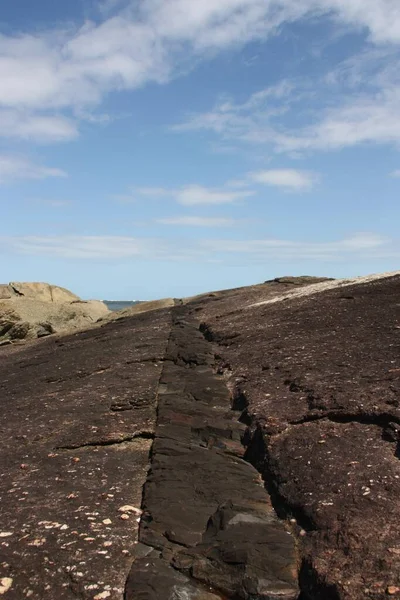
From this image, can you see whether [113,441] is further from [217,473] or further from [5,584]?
[5,584]

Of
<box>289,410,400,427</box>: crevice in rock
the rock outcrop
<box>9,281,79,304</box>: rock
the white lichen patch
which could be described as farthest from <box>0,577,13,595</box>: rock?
<box>9,281,79,304</box>: rock

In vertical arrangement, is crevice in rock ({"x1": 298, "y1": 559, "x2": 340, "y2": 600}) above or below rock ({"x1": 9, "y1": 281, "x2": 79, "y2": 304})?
below

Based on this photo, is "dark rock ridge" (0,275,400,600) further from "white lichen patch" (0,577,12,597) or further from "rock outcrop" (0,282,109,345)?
"rock outcrop" (0,282,109,345)

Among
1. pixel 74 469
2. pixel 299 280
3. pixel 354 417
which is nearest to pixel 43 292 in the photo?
pixel 299 280

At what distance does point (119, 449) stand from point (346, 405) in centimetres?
343

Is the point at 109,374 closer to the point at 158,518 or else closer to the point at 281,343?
the point at 281,343

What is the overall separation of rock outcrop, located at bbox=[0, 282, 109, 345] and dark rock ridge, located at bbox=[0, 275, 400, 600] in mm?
13112

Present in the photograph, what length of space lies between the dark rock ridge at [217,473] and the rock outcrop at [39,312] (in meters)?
13.1

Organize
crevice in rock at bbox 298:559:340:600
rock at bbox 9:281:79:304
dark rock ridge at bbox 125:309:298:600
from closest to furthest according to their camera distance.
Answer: crevice in rock at bbox 298:559:340:600, dark rock ridge at bbox 125:309:298:600, rock at bbox 9:281:79:304

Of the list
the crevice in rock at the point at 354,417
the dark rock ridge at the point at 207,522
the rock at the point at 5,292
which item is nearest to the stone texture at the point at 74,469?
the dark rock ridge at the point at 207,522

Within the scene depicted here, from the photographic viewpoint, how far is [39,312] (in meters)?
31.9

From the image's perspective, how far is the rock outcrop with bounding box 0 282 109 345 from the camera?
26766 mm

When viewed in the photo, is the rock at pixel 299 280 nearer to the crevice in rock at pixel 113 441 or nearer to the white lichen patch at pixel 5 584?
the crevice in rock at pixel 113 441

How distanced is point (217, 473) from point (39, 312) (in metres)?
26.1
